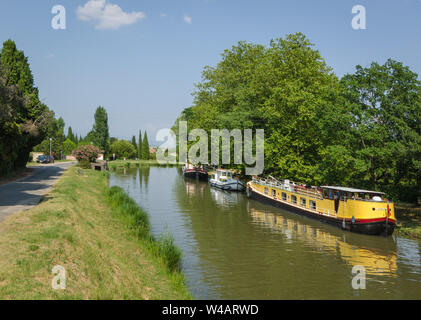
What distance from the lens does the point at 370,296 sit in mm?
15031

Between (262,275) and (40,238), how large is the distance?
1037 cm

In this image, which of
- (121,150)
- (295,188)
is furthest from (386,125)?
(121,150)

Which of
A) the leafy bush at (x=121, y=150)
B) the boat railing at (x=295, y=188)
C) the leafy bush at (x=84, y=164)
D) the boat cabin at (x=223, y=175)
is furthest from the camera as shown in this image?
the leafy bush at (x=121, y=150)

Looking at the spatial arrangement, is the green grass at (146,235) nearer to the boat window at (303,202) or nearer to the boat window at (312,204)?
the boat window at (312,204)

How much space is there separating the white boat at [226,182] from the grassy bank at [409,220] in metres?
25.2

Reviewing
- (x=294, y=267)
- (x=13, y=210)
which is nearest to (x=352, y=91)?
(x=294, y=267)

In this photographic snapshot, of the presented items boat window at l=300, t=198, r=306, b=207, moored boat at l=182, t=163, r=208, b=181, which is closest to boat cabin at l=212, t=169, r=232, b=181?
moored boat at l=182, t=163, r=208, b=181

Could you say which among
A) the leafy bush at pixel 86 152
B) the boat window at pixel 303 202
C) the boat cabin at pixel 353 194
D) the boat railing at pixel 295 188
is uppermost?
the leafy bush at pixel 86 152

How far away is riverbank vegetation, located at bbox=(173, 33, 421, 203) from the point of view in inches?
1120

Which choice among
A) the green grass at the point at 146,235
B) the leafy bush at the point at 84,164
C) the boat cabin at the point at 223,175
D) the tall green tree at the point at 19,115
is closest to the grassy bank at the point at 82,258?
the green grass at the point at 146,235

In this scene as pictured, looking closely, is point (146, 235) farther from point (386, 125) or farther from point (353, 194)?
point (386, 125)

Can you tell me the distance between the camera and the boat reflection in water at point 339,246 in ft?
63.6

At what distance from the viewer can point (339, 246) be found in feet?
77.7

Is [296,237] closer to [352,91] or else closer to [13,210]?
[352,91]
